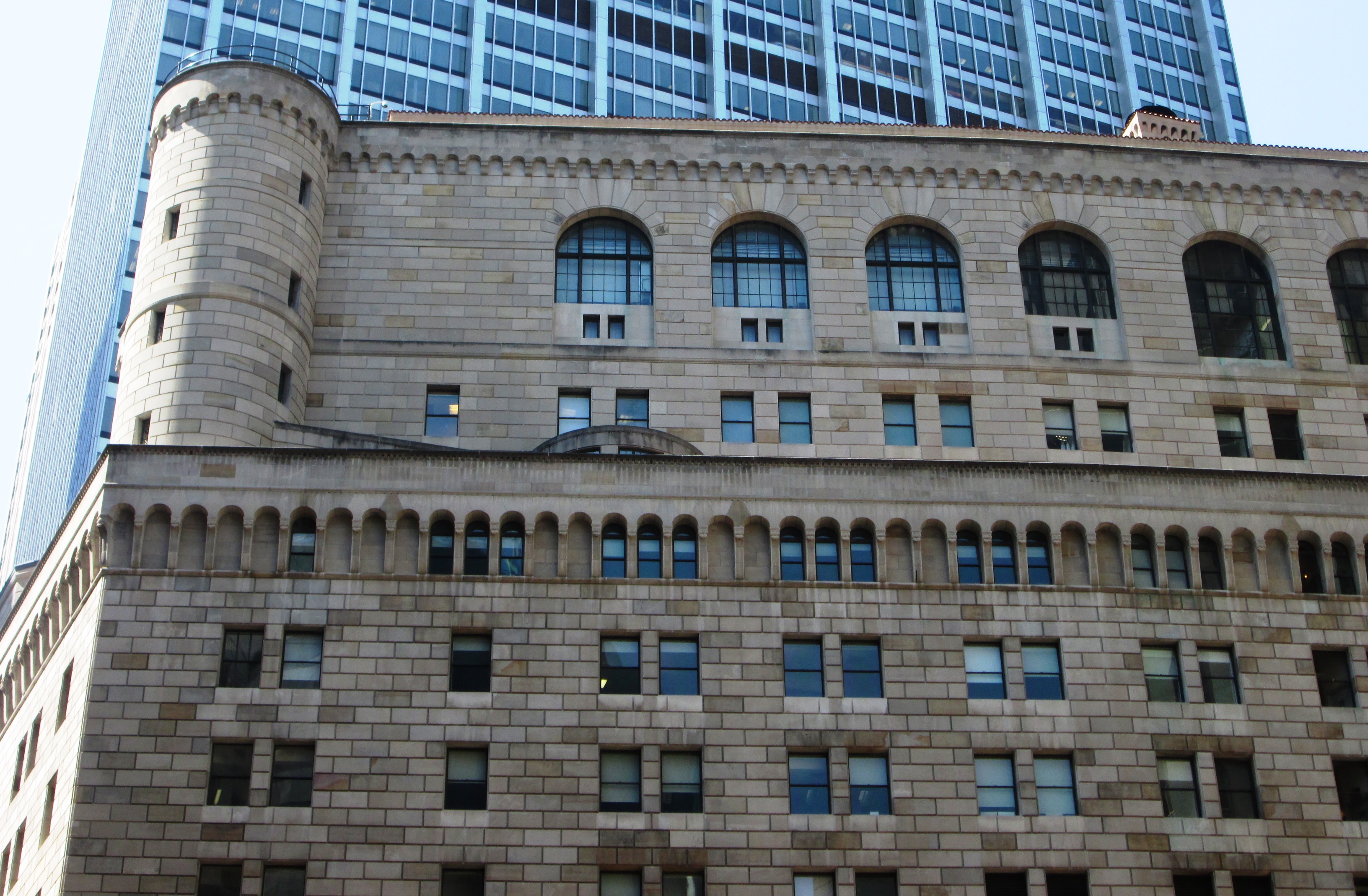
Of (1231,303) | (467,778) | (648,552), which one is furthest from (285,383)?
(1231,303)

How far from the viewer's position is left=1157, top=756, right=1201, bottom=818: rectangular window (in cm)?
4619

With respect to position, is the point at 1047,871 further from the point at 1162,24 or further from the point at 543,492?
the point at 1162,24

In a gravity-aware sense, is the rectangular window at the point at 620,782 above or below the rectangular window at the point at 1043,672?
below

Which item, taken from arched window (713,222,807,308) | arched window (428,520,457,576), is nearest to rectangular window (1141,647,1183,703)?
arched window (713,222,807,308)

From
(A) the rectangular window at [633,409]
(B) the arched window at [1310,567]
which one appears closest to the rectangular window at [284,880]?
(A) the rectangular window at [633,409]

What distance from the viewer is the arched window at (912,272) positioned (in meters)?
56.8

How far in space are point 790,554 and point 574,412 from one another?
908 cm

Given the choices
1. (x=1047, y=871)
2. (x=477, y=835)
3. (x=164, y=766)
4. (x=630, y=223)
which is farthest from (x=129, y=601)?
(x=1047, y=871)

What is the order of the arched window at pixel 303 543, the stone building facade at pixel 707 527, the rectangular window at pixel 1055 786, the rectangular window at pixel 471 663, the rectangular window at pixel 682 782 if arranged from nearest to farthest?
the stone building facade at pixel 707 527 < the rectangular window at pixel 682 782 < the rectangular window at pixel 1055 786 < the rectangular window at pixel 471 663 < the arched window at pixel 303 543

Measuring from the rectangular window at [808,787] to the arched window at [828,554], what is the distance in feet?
17.4

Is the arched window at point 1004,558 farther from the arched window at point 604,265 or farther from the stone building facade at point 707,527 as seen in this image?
the arched window at point 604,265

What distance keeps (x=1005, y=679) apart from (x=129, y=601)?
23.5m

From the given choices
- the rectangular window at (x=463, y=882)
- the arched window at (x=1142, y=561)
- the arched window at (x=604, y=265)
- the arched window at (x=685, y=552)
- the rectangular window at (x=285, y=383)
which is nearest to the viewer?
the rectangular window at (x=463, y=882)

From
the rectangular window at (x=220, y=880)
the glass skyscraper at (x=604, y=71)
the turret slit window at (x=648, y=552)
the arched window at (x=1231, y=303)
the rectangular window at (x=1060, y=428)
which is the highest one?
the glass skyscraper at (x=604, y=71)
